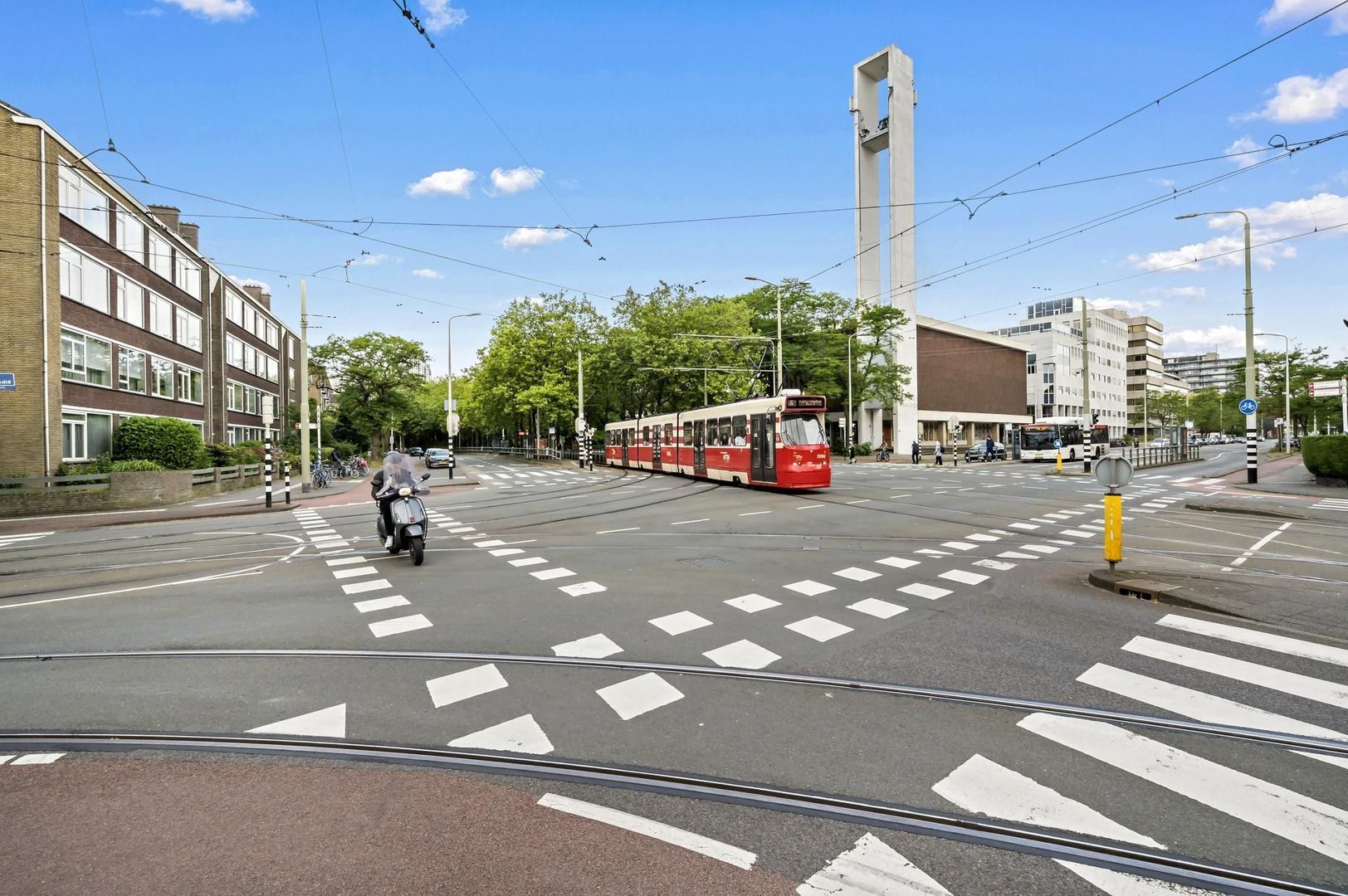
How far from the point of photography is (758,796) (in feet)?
A: 11.2

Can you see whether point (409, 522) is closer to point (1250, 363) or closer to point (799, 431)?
point (799, 431)

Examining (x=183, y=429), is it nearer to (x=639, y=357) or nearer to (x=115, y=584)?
(x=115, y=584)

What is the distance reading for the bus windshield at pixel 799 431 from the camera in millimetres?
21344

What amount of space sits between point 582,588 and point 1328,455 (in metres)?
26.2

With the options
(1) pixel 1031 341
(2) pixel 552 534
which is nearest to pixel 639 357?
(2) pixel 552 534

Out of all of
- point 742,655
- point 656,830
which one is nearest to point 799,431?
point 742,655

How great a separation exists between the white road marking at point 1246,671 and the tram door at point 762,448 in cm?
1600

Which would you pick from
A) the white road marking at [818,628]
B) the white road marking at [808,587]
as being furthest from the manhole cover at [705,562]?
the white road marking at [818,628]

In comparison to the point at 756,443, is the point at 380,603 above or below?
below

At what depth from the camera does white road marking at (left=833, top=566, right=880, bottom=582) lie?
852 cm

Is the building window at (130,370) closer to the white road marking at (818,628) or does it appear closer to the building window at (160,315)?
the building window at (160,315)

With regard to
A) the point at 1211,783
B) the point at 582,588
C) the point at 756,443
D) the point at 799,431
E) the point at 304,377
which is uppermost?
the point at 304,377

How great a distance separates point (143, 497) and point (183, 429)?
5585 millimetres

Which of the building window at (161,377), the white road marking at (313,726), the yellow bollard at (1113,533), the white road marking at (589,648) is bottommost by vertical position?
the white road marking at (313,726)
